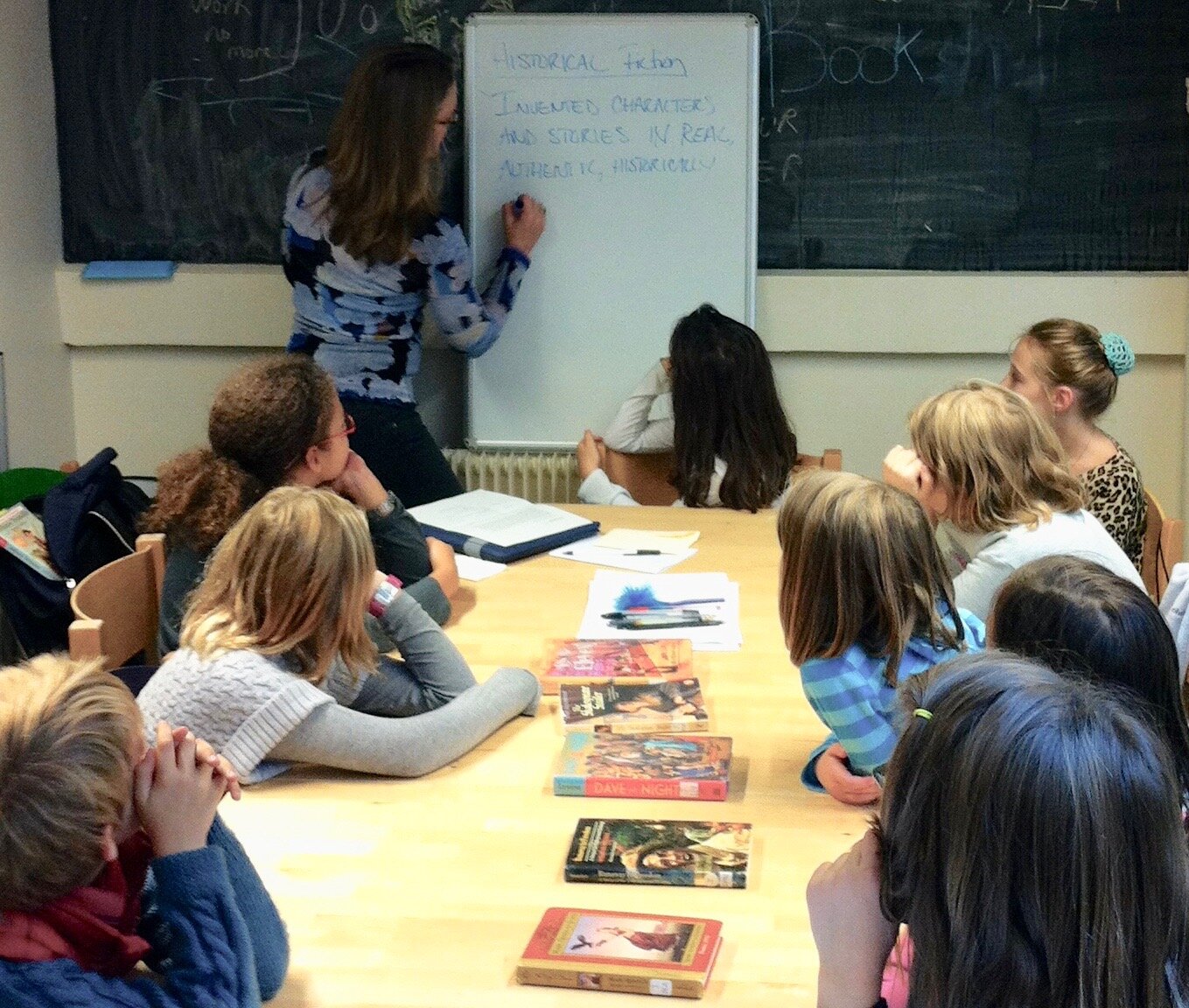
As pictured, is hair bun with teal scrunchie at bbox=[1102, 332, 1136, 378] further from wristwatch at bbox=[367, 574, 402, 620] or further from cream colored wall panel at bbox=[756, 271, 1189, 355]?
wristwatch at bbox=[367, 574, 402, 620]

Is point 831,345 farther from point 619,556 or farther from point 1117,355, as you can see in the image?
point 619,556

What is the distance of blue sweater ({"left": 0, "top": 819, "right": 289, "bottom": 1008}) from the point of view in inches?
50.3

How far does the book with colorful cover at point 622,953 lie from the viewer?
4.71 feet

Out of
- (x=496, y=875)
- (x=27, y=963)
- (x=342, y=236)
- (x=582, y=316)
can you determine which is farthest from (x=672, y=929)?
(x=582, y=316)

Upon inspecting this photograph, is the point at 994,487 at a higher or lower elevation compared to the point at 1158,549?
higher

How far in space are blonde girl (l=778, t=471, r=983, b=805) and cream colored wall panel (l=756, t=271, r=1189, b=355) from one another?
2.43m

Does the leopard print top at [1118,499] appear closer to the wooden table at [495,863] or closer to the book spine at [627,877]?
the wooden table at [495,863]

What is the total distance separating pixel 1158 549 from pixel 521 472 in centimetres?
193

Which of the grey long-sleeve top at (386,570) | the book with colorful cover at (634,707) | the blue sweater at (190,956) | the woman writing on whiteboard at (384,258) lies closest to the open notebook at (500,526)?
the grey long-sleeve top at (386,570)

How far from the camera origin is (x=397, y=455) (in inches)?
150

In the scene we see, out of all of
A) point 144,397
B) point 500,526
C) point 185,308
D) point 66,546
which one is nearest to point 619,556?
point 500,526

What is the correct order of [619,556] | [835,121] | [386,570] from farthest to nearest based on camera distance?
[835,121], [619,556], [386,570]

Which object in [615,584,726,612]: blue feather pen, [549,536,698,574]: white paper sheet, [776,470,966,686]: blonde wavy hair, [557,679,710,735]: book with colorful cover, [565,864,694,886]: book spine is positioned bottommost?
[565,864,694,886]: book spine

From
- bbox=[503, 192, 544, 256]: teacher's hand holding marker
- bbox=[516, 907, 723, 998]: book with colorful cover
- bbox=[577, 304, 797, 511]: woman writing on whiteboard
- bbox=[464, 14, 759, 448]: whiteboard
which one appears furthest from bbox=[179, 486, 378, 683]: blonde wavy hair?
bbox=[464, 14, 759, 448]: whiteboard
